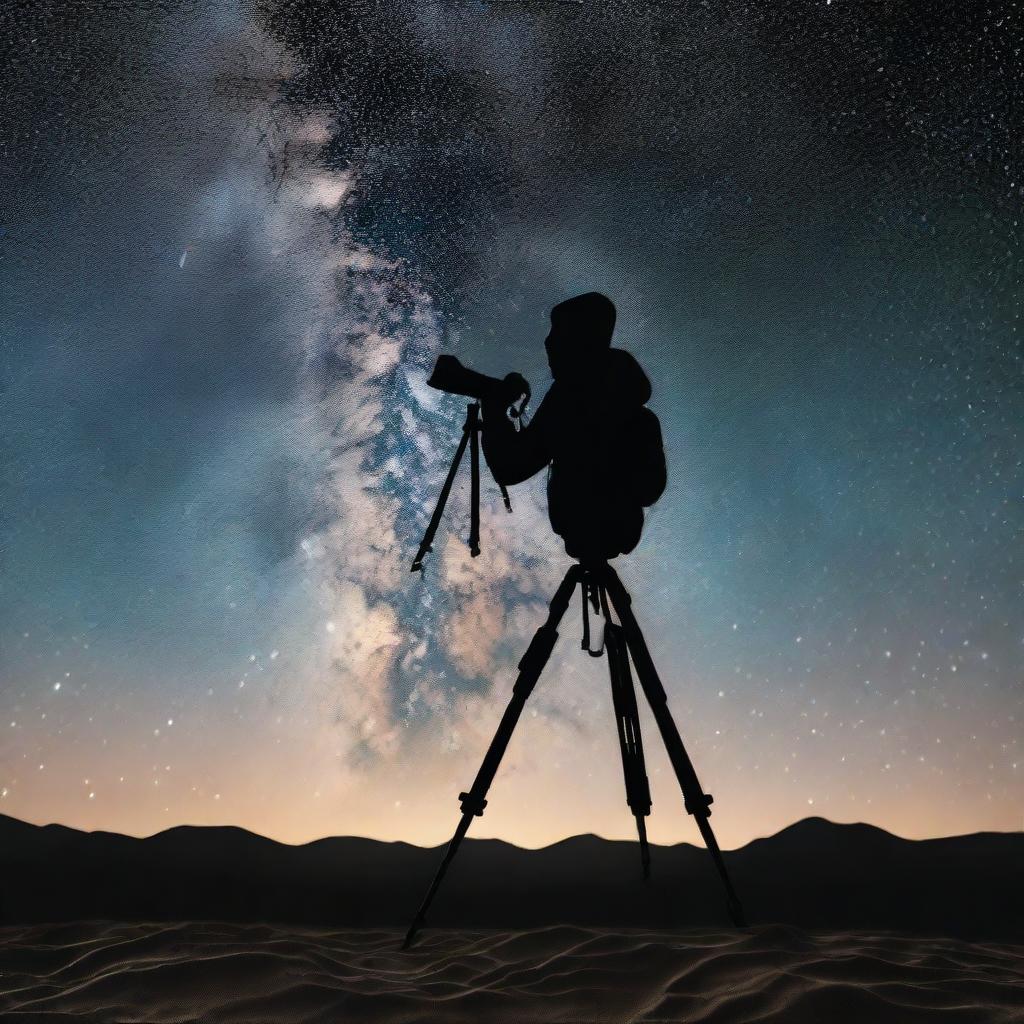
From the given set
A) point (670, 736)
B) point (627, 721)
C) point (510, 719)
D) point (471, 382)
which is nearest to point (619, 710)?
point (627, 721)

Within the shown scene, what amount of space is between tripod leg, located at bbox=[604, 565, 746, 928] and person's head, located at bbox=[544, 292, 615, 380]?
106cm

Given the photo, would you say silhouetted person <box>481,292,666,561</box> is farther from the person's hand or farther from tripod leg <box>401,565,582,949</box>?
tripod leg <box>401,565,582,949</box>

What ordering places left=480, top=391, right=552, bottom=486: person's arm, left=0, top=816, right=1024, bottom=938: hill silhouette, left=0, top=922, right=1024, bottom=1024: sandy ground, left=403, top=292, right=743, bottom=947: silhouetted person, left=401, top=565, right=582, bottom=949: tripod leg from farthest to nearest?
1. left=0, top=816, right=1024, bottom=938: hill silhouette
2. left=480, top=391, right=552, bottom=486: person's arm
3. left=403, top=292, right=743, bottom=947: silhouetted person
4. left=401, top=565, right=582, bottom=949: tripod leg
5. left=0, top=922, right=1024, bottom=1024: sandy ground

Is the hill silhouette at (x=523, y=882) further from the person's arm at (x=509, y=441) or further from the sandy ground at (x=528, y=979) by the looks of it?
the person's arm at (x=509, y=441)

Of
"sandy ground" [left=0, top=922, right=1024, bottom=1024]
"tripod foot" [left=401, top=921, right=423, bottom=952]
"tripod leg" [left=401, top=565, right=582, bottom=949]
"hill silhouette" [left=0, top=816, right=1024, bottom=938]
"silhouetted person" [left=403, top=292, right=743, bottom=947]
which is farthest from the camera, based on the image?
"hill silhouette" [left=0, top=816, right=1024, bottom=938]

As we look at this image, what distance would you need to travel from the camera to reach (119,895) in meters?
7.81

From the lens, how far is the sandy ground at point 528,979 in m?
2.24

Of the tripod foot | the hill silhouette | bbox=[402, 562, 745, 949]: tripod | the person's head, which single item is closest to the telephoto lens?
the person's head

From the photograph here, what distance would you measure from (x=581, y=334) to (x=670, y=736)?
73.3 inches

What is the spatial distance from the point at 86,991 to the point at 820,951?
9.04ft

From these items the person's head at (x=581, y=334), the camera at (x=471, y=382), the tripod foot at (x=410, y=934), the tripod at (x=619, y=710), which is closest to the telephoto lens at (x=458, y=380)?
the camera at (x=471, y=382)

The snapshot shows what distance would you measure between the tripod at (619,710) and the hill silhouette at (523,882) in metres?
2.82

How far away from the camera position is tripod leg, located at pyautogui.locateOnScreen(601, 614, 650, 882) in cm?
322

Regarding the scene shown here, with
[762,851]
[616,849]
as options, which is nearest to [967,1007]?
[616,849]
